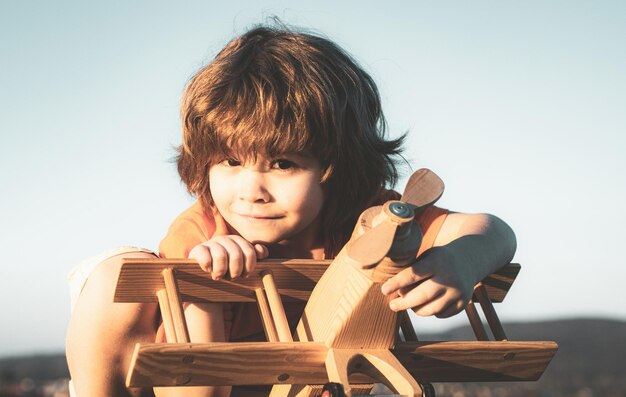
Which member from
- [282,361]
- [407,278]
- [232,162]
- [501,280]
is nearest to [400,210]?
[407,278]

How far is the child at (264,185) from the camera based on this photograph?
2967 millimetres

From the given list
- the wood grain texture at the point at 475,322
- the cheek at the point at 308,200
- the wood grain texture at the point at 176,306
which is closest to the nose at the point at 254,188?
the cheek at the point at 308,200

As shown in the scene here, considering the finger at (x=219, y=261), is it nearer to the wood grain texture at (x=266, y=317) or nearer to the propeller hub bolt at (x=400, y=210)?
the wood grain texture at (x=266, y=317)

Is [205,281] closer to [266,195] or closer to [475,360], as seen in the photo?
[266,195]

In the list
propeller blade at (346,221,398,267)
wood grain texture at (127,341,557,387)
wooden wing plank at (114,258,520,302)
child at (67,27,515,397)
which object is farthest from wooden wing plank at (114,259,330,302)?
propeller blade at (346,221,398,267)

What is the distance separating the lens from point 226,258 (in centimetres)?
250

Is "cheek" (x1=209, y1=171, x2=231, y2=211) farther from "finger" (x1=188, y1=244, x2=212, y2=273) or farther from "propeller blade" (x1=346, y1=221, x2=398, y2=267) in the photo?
"propeller blade" (x1=346, y1=221, x2=398, y2=267)

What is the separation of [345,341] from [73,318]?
1509 mm

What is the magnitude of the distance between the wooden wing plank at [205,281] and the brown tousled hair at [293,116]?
0.58 m

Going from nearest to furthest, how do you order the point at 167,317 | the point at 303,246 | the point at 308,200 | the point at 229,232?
the point at 167,317 → the point at 308,200 → the point at 229,232 → the point at 303,246

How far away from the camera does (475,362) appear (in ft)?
8.29

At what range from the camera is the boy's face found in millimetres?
2959

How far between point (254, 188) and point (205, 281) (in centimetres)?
49

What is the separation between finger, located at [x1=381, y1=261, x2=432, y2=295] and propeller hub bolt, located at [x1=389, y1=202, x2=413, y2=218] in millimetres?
181
